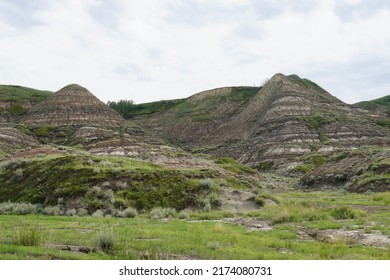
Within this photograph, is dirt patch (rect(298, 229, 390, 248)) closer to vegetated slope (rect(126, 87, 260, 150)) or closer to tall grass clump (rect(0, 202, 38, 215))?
tall grass clump (rect(0, 202, 38, 215))

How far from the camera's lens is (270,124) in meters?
115

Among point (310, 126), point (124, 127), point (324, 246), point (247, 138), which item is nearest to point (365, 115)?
point (310, 126)

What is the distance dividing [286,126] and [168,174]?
78907 millimetres

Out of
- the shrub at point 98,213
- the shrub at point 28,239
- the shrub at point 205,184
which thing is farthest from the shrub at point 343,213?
the shrub at point 28,239

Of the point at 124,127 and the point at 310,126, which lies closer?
the point at 310,126

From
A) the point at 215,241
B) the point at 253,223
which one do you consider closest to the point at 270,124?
the point at 253,223

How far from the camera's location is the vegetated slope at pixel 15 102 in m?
148

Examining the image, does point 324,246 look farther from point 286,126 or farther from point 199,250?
point 286,126

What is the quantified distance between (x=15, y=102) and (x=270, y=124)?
335 feet

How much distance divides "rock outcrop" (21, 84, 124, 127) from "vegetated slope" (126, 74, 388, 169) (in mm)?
22911

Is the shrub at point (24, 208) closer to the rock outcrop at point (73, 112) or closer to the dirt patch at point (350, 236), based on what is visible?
the dirt patch at point (350, 236)

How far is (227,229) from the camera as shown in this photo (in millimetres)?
18891

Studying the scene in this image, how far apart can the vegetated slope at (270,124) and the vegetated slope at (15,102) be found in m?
44.1

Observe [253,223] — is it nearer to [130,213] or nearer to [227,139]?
[130,213]
